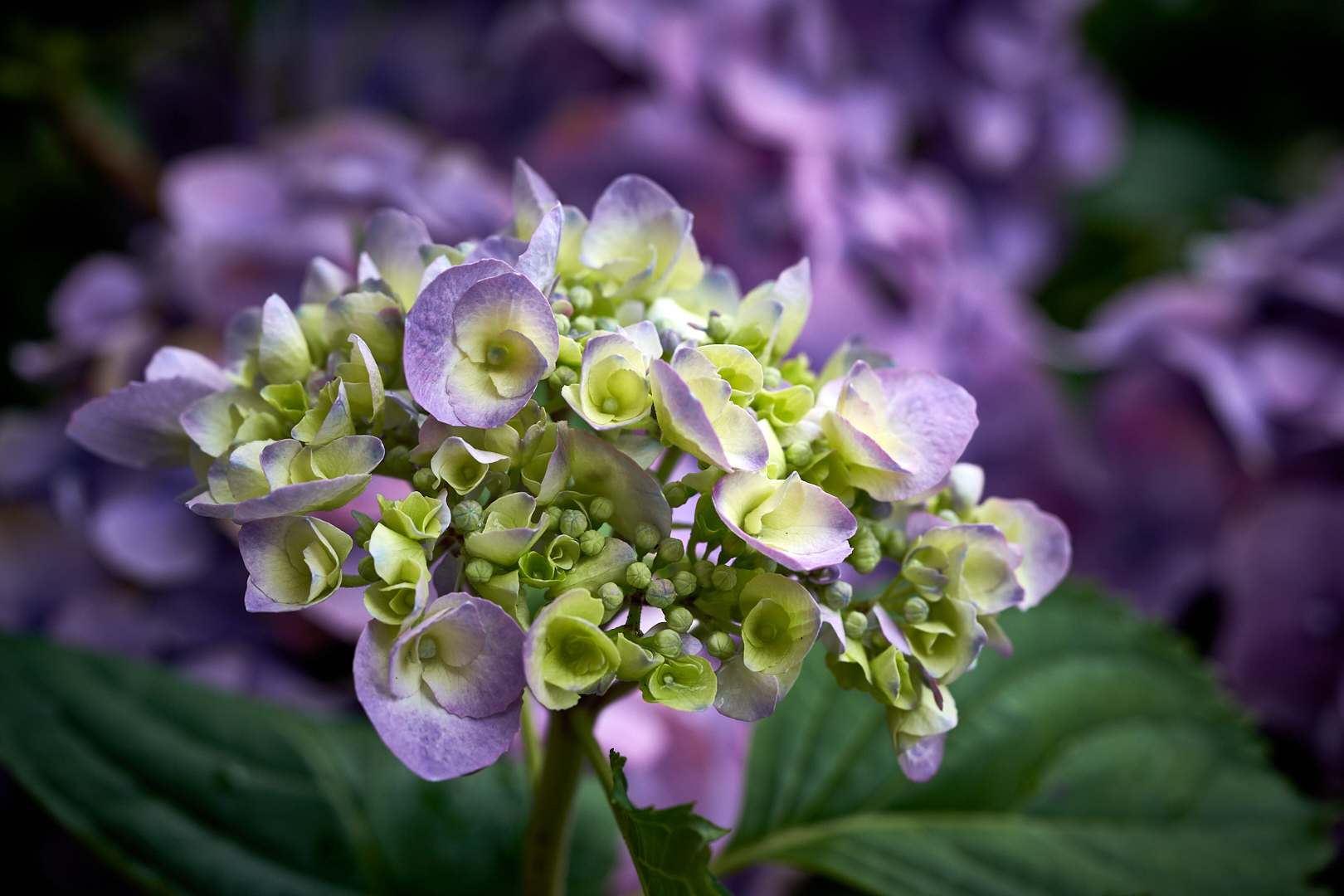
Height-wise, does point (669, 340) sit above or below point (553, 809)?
above

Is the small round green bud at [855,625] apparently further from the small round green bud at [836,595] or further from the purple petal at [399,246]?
the purple petal at [399,246]

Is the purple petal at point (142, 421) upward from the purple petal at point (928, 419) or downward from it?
downward

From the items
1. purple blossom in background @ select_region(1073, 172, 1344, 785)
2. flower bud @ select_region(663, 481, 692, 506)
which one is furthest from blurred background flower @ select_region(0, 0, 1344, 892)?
flower bud @ select_region(663, 481, 692, 506)

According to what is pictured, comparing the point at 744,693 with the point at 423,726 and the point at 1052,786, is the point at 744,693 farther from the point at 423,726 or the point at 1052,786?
the point at 1052,786

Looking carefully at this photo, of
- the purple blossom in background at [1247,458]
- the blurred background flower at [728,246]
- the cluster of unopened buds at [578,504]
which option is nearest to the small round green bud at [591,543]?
the cluster of unopened buds at [578,504]

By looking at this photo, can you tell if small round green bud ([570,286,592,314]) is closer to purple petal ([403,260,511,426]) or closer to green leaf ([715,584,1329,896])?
purple petal ([403,260,511,426])

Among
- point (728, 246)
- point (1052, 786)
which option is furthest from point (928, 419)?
point (728, 246)
